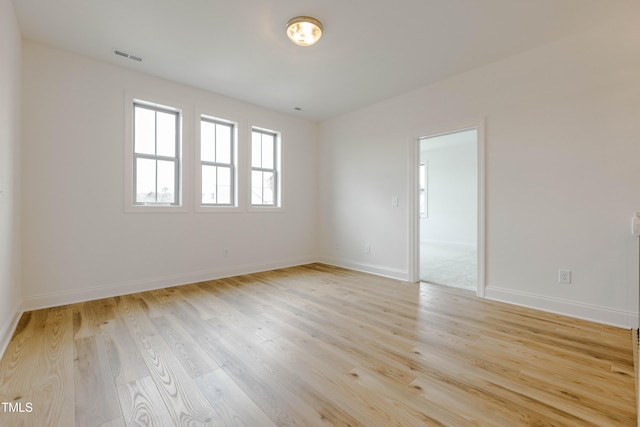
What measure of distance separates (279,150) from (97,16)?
2799 millimetres

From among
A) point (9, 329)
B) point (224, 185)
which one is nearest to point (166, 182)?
point (224, 185)

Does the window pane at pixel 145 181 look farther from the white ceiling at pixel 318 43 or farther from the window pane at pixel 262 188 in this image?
the window pane at pixel 262 188

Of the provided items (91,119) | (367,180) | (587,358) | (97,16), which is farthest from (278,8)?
(587,358)

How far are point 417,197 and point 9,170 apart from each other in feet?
14.0

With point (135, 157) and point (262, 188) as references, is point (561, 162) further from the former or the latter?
point (135, 157)

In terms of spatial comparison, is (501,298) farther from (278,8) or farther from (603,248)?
(278,8)

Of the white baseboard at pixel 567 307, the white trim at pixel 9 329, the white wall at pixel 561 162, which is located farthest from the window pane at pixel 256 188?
the white baseboard at pixel 567 307

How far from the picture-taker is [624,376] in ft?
5.57

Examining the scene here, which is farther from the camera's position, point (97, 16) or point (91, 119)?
point (91, 119)

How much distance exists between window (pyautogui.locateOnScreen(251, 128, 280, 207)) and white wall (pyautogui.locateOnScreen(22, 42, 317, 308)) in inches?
23.9

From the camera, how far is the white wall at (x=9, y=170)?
2.05 meters

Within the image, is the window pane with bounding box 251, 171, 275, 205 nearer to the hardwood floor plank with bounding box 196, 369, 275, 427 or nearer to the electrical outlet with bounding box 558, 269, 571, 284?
the hardwood floor plank with bounding box 196, 369, 275, 427

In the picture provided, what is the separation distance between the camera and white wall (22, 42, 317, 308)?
2.82 m

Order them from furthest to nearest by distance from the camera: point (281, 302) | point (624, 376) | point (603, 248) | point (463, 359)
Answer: point (281, 302)
point (603, 248)
point (463, 359)
point (624, 376)
